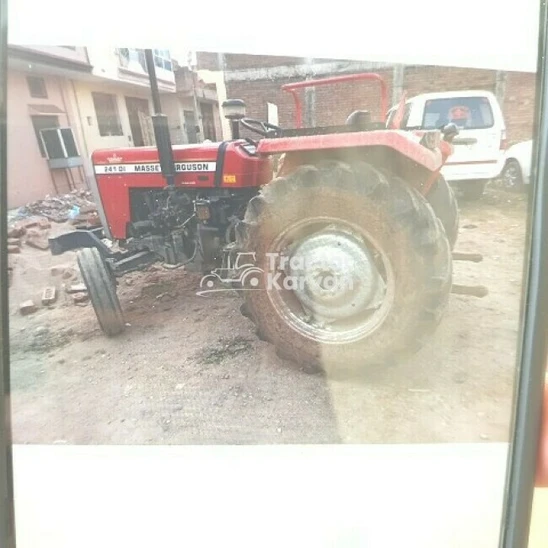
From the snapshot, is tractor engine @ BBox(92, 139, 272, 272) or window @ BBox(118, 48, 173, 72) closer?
window @ BBox(118, 48, 173, 72)

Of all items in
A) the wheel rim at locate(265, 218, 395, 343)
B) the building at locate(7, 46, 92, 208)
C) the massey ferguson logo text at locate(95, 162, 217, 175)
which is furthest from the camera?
the massey ferguson logo text at locate(95, 162, 217, 175)

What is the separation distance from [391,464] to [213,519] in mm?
204

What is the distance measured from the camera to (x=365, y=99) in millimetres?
386

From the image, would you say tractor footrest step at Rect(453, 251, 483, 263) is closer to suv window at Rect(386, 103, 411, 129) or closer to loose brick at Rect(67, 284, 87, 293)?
suv window at Rect(386, 103, 411, 129)

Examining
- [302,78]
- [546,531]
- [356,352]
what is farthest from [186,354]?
[546,531]

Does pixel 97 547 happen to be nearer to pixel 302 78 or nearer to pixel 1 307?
pixel 1 307

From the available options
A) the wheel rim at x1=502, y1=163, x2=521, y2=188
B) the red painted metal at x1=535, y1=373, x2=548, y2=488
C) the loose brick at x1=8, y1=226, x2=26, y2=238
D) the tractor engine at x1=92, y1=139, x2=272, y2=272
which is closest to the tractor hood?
the tractor engine at x1=92, y1=139, x2=272, y2=272

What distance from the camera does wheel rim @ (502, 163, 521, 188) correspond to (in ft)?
1.19

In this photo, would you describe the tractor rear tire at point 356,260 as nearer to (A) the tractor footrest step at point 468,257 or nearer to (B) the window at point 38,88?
(A) the tractor footrest step at point 468,257

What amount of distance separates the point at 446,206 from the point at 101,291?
1.29ft

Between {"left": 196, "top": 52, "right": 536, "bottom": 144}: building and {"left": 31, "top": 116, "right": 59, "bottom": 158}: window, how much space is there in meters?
0.15

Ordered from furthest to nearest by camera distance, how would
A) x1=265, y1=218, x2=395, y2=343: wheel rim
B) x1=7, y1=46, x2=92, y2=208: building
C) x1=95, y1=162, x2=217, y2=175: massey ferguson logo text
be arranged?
x1=95, y1=162, x2=217, y2=175: massey ferguson logo text < x1=265, y1=218, x2=395, y2=343: wheel rim < x1=7, y1=46, x2=92, y2=208: building

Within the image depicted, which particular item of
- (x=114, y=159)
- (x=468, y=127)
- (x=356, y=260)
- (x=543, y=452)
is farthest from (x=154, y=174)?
(x=543, y=452)

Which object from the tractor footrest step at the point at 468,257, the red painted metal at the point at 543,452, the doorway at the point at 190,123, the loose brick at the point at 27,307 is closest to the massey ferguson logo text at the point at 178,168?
the doorway at the point at 190,123
